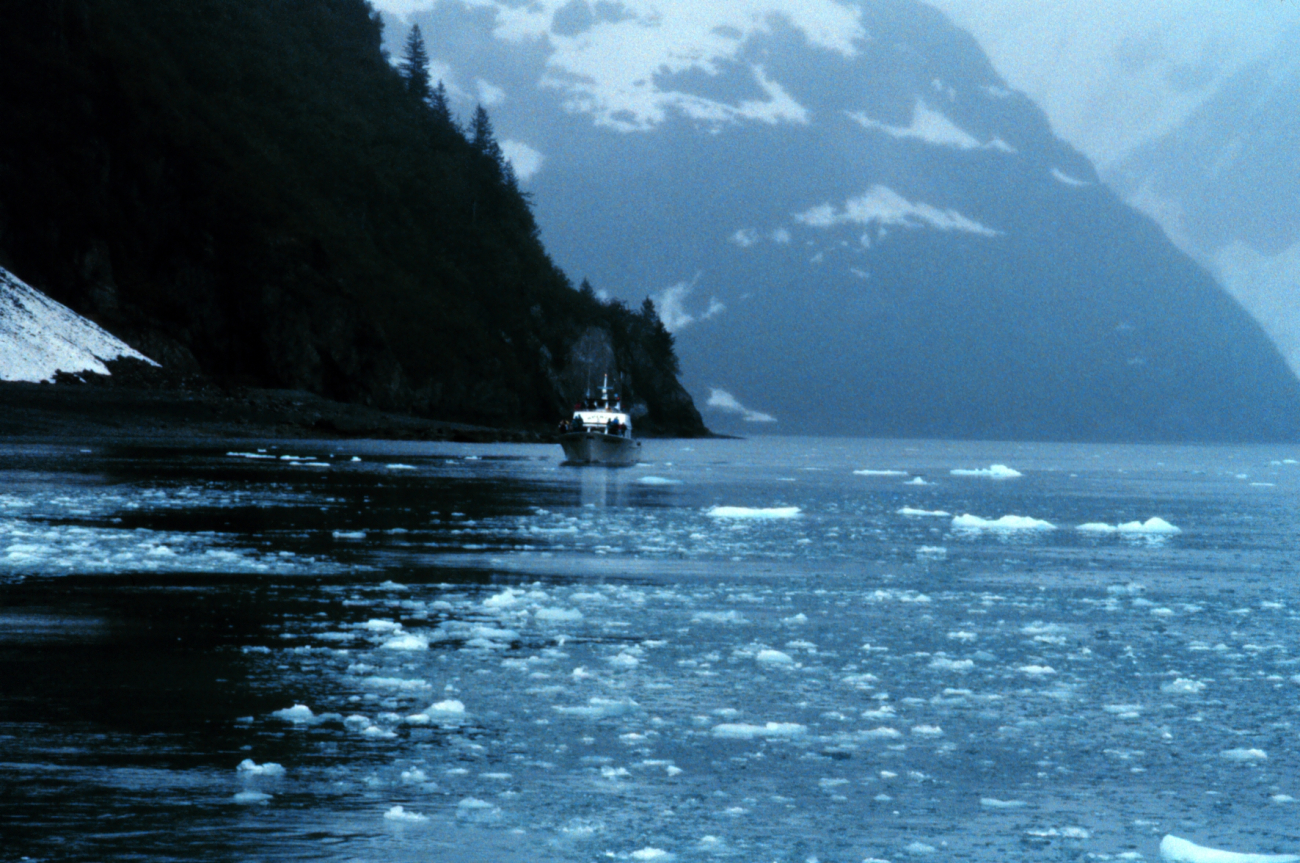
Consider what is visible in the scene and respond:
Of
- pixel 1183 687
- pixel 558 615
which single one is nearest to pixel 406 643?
pixel 558 615

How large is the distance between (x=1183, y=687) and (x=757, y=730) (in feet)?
Result: 16.3

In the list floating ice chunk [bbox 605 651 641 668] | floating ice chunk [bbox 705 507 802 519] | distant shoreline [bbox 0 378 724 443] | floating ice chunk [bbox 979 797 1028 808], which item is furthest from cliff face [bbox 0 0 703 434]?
floating ice chunk [bbox 979 797 1028 808]

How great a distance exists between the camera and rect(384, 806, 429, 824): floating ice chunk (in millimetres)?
9305

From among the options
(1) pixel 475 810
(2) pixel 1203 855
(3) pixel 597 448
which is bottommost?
(1) pixel 475 810

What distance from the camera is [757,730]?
473 inches

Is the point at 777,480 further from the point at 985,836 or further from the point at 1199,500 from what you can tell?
the point at 985,836

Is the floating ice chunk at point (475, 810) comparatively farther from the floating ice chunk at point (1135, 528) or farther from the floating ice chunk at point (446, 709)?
the floating ice chunk at point (1135, 528)

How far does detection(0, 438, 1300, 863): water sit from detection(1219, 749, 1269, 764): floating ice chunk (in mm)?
32

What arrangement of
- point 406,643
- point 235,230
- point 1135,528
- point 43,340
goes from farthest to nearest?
point 235,230 → point 43,340 → point 1135,528 → point 406,643

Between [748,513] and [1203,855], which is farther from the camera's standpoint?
[748,513]

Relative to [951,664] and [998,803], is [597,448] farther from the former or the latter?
[998,803]

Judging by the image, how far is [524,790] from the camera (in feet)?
33.2

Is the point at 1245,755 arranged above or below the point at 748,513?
below

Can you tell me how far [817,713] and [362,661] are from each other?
4.87 metres
